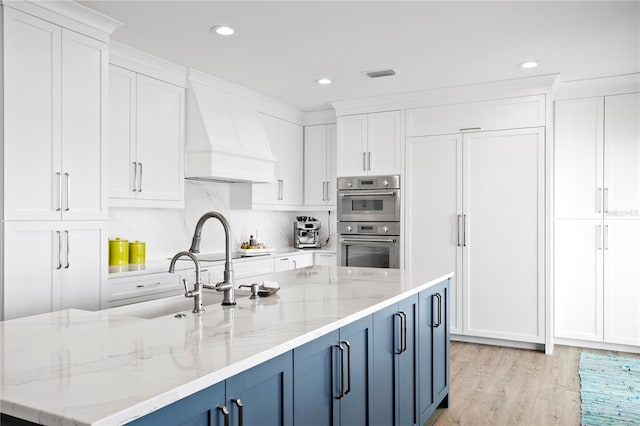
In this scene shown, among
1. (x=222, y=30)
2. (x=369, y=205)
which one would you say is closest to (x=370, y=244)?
(x=369, y=205)

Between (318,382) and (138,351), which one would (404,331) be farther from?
(138,351)

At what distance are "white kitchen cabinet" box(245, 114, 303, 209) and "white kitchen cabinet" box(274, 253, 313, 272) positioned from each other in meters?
0.58

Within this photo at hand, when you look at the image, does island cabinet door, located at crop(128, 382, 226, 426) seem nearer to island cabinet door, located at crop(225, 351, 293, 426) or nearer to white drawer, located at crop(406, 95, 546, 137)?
island cabinet door, located at crop(225, 351, 293, 426)

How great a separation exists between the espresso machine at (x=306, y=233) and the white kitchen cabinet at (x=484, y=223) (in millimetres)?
1245

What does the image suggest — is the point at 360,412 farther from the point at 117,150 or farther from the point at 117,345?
the point at 117,150

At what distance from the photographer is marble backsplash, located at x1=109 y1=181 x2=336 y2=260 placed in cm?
416

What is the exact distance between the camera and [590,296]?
15.3 feet

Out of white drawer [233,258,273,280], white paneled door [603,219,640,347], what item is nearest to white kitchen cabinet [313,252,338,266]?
white drawer [233,258,273,280]

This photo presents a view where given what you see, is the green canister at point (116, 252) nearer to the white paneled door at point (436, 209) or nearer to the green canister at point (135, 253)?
the green canister at point (135, 253)

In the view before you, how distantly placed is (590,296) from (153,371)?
14.9 feet

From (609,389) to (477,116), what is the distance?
8.27 ft

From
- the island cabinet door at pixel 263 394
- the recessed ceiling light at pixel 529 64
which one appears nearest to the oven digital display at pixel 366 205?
the recessed ceiling light at pixel 529 64

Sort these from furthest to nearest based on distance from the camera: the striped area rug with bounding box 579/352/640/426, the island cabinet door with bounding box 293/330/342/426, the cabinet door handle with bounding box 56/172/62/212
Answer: the striped area rug with bounding box 579/352/640/426
the cabinet door handle with bounding box 56/172/62/212
the island cabinet door with bounding box 293/330/342/426

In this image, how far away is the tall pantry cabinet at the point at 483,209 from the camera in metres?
4.48
